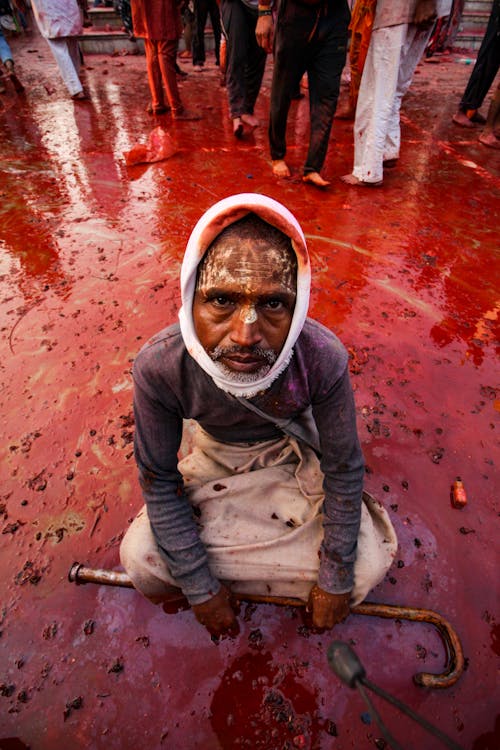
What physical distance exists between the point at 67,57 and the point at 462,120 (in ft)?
20.8

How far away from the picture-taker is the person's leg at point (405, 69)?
12.8 ft

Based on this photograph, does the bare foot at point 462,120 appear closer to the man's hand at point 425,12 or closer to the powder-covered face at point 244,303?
the man's hand at point 425,12

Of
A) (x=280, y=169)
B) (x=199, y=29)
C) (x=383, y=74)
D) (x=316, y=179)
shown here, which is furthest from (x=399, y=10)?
(x=199, y=29)

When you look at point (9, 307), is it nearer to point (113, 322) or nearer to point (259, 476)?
point (113, 322)

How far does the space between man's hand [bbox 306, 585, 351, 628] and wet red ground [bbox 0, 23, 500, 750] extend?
5.7 inches

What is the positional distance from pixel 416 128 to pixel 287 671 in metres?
7.45

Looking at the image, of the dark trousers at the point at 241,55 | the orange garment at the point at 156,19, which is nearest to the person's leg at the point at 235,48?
the dark trousers at the point at 241,55

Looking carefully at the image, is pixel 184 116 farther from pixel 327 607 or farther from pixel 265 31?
pixel 327 607

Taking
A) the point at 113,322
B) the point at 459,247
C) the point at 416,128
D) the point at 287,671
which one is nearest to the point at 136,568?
the point at 287,671

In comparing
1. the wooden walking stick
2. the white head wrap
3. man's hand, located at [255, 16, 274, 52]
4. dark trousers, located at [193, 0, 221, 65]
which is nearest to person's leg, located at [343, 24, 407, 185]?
man's hand, located at [255, 16, 274, 52]

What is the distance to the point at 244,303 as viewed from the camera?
119 centimetres

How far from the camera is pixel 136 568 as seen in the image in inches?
60.3

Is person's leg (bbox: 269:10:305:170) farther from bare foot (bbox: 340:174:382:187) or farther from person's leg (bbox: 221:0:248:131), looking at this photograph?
person's leg (bbox: 221:0:248:131)

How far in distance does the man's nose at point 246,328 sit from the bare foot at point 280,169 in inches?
168
